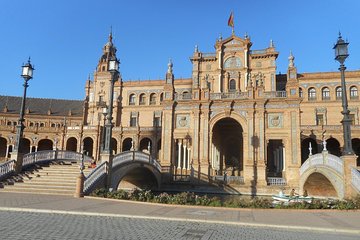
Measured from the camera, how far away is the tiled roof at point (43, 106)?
66.8 m

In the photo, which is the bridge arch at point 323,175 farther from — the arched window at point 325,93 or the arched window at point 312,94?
the arched window at point 325,93

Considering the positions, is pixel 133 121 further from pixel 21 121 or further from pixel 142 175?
pixel 21 121

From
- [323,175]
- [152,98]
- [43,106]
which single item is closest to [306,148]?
[323,175]

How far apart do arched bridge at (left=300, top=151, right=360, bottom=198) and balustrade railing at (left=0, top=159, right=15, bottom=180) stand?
2088cm

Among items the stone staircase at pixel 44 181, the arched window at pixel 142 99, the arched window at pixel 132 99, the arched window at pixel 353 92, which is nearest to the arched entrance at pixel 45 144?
the arched window at pixel 132 99

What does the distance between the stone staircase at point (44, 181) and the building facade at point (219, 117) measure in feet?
29.4

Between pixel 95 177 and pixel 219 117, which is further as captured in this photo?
pixel 219 117

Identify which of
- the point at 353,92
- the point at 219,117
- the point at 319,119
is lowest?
the point at 219,117

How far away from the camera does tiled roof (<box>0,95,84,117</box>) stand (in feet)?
219

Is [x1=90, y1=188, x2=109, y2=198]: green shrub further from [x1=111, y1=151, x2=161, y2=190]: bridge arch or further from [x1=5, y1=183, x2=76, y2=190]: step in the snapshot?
[x1=111, y1=151, x2=161, y2=190]: bridge arch

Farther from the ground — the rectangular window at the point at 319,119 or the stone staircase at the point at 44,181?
the rectangular window at the point at 319,119

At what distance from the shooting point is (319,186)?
93.0 ft

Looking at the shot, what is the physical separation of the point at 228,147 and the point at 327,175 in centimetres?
1883

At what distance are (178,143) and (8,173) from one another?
18838mm
